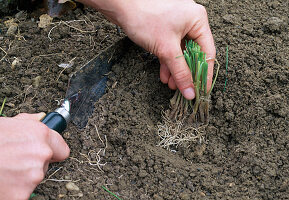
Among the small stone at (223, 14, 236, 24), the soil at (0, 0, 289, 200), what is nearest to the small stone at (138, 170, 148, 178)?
the soil at (0, 0, 289, 200)

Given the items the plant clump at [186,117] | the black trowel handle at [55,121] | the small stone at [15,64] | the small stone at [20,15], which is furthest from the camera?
the small stone at [20,15]

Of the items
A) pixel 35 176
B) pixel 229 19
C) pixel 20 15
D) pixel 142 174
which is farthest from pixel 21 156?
pixel 229 19

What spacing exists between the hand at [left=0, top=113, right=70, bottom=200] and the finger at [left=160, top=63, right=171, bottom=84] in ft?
2.24

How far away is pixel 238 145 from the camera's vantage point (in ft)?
5.26

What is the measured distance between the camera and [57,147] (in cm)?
136

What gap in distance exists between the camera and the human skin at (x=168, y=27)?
5.07ft

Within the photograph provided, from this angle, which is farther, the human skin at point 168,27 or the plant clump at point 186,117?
the plant clump at point 186,117

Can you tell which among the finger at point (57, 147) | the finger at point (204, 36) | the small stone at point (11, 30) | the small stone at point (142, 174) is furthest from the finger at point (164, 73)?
the small stone at point (11, 30)

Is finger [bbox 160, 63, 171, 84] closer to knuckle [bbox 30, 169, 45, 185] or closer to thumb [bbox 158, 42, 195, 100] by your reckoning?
thumb [bbox 158, 42, 195, 100]

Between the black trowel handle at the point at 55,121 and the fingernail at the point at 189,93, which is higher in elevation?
the black trowel handle at the point at 55,121

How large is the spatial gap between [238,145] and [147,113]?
19.0 inches

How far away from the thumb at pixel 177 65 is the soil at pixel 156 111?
0.22 metres

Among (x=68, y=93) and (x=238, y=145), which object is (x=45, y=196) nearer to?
(x=68, y=93)

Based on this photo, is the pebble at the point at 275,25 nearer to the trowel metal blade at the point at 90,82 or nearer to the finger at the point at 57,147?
the trowel metal blade at the point at 90,82
